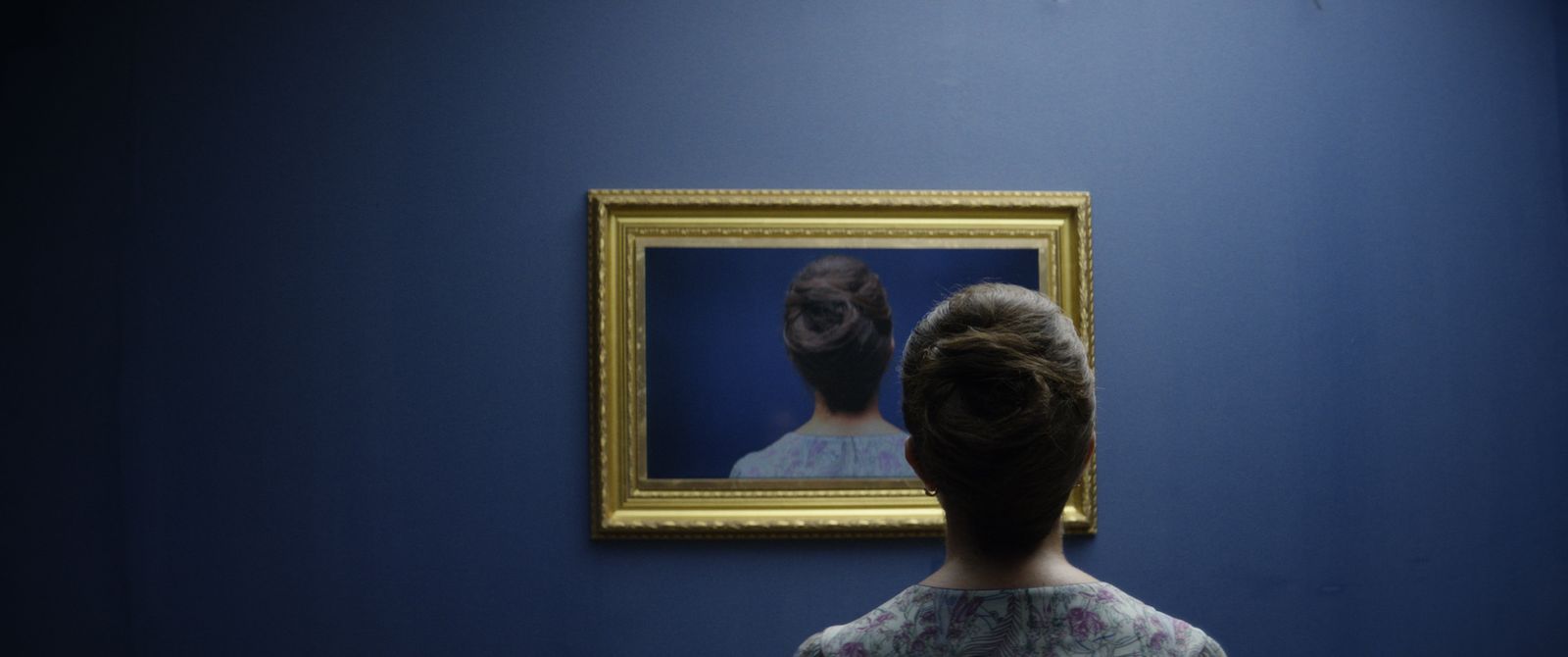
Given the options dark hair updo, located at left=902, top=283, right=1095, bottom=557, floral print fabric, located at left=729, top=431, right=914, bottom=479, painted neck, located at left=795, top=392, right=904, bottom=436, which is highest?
dark hair updo, located at left=902, top=283, right=1095, bottom=557

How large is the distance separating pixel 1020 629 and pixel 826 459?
1796mm

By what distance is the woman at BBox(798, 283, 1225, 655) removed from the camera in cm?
120

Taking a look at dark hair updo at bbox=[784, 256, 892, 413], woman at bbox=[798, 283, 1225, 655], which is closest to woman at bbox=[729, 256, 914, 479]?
dark hair updo at bbox=[784, 256, 892, 413]

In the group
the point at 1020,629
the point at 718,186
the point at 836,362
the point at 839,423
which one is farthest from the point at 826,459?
the point at 1020,629

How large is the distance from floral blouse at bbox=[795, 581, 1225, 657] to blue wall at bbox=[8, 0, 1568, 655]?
1.80 m

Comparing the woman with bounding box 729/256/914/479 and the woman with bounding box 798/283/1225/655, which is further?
the woman with bounding box 729/256/914/479

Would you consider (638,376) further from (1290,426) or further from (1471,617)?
(1471,617)

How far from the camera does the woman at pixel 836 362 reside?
303 cm

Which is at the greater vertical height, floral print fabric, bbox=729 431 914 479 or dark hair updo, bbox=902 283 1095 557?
dark hair updo, bbox=902 283 1095 557

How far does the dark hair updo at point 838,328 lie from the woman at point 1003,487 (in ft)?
5.72

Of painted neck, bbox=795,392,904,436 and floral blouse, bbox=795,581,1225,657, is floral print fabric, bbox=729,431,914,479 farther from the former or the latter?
floral blouse, bbox=795,581,1225,657

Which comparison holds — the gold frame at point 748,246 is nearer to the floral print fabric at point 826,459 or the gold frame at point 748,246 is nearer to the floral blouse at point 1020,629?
the floral print fabric at point 826,459

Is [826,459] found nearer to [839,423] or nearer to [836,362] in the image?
[839,423]

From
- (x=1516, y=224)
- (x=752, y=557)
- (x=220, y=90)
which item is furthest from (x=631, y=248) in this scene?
(x=1516, y=224)
